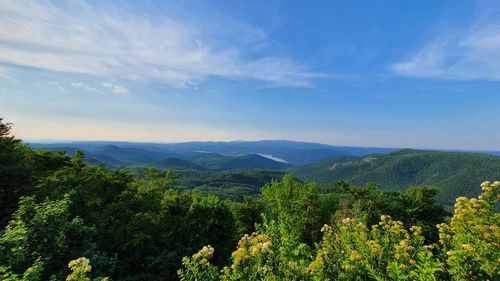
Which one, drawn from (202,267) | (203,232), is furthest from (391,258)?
(203,232)

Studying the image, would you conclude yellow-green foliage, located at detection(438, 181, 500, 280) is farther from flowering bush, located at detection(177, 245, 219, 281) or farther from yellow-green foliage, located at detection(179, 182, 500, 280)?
flowering bush, located at detection(177, 245, 219, 281)

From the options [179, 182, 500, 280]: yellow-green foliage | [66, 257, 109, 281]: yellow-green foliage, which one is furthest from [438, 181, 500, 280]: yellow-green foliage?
[66, 257, 109, 281]: yellow-green foliage

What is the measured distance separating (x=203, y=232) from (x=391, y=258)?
24308 mm

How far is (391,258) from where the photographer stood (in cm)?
561

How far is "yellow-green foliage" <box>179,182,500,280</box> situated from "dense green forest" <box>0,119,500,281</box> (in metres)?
0.03

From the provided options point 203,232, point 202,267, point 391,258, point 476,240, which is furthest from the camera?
point 203,232

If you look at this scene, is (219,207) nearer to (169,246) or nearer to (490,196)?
(169,246)

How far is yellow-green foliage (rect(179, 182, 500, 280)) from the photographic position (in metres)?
4.50

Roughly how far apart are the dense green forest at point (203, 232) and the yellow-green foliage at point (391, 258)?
1.0 inches

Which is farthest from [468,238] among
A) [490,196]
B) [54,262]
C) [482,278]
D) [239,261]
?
[54,262]

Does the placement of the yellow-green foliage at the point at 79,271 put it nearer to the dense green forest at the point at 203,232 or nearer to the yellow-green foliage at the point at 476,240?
the dense green forest at the point at 203,232

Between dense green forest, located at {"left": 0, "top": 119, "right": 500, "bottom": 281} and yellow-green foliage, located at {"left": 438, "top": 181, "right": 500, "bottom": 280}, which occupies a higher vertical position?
yellow-green foliage, located at {"left": 438, "top": 181, "right": 500, "bottom": 280}

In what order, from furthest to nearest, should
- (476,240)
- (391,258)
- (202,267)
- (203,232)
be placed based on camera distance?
(203,232) → (391,258) → (202,267) → (476,240)

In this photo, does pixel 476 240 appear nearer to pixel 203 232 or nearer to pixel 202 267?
pixel 202 267
